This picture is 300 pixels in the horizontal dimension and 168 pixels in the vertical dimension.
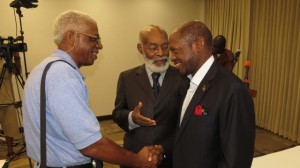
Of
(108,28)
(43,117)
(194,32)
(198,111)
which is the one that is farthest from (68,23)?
(108,28)

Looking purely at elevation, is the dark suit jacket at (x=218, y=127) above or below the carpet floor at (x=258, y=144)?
above

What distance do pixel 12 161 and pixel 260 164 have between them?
3.39 metres

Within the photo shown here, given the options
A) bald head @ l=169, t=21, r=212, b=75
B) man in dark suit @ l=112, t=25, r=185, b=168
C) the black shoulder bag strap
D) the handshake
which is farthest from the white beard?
the black shoulder bag strap

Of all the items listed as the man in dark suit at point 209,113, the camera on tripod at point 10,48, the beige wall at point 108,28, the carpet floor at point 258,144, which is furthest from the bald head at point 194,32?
the beige wall at point 108,28

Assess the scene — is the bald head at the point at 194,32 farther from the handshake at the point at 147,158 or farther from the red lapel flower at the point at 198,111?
the handshake at the point at 147,158

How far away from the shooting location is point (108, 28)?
16.0 ft

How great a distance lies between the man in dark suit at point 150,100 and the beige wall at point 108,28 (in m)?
3.14

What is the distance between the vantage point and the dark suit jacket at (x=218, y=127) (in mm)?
1056

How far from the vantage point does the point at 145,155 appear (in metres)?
1.35

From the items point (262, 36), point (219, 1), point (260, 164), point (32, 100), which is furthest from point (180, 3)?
point (32, 100)

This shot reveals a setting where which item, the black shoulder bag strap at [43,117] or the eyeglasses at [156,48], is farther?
the eyeglasses at [156,48]

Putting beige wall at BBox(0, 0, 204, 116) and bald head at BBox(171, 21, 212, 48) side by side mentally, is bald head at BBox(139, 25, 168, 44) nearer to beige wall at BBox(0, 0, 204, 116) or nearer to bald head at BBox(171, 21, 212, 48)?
bald head at BBox(171, 21, 212, 48)

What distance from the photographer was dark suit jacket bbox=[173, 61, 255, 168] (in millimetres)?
1056

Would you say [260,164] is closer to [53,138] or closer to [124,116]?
[124,116]
